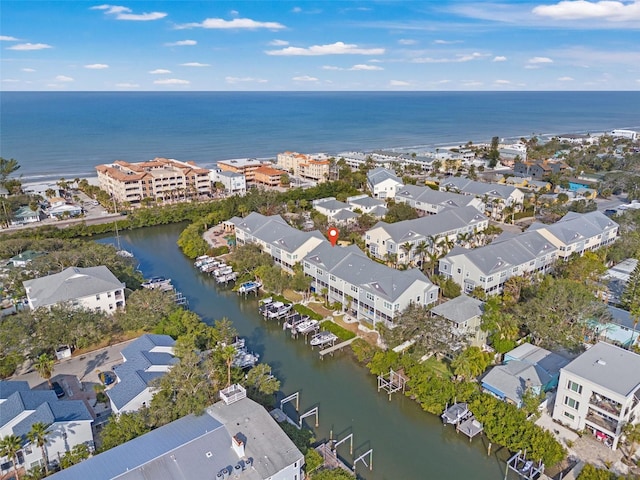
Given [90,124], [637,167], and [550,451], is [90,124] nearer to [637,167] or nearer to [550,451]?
[637,167]

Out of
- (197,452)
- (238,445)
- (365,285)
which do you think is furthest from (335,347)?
(197,452)

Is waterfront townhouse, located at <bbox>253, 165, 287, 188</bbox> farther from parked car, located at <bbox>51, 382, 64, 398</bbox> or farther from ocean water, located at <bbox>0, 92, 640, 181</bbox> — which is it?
parked car, located at <bbox>51, 382, 64, 398</bbox>

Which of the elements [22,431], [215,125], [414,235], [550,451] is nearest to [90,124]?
[215,125]

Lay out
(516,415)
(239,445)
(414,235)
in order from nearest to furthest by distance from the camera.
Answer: (239,445), (516,415), (414,235)

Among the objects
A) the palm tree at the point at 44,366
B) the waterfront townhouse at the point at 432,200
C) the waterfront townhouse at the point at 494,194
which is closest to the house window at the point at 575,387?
the palm tree at the point at 44,366

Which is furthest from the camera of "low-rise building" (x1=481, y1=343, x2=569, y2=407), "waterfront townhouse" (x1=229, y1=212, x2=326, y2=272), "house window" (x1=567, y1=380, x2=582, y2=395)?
"waterfront townhouse" (x1=229, y1=212, x2=326, y2=272)

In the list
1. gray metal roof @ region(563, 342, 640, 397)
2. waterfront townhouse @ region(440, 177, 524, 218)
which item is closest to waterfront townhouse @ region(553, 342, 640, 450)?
gray metal roof @ region(563, 342, 640, 397)

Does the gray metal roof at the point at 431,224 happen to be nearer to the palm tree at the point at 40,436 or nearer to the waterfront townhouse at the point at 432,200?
the waterfront townhouse at the point at 432,200
